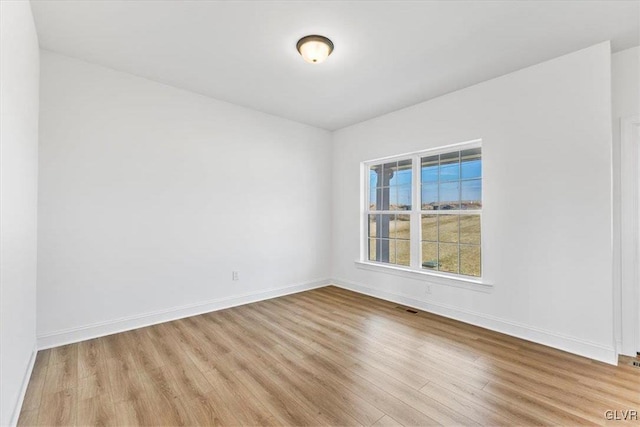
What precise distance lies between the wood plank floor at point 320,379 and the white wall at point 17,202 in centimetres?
35

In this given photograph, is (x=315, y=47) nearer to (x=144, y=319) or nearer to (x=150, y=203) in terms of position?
(x=150, y=203)

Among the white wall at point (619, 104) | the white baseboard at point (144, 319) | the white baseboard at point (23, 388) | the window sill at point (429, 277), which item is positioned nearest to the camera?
the white baseboard at point (23, 388)

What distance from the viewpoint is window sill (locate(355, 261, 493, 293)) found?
3332 millimetres

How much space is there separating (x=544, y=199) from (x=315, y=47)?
2.70 metres

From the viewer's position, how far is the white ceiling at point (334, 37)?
7.20 feet

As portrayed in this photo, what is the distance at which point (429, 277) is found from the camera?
3797 millimetres

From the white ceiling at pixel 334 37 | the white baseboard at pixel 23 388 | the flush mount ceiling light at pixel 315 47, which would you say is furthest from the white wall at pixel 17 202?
the flush mount ceiling light at pixel 315 47

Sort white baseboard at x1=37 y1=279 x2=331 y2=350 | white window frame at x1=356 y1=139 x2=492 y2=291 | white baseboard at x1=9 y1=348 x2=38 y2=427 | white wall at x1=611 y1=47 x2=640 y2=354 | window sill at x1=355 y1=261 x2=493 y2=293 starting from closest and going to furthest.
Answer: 1. white baseboard at x1=9 y1=348 x2=38 y2=427
2. white wall at x1=611 y1=47 x2=640 y2=354
3. white baseboard at x1=37 y1=279 x2=331 y2=350
4. window sill at x1=355 y1=261 x2=493 y2=293
5. white window frame at x1=356 y1=139 x2=492 y2=291

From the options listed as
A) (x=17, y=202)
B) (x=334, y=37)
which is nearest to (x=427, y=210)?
(x=334, y=37)

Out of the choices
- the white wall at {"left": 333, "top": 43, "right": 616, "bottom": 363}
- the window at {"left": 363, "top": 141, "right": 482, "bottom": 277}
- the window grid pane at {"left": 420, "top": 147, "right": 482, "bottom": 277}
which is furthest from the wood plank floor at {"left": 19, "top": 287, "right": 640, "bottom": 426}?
the window at {"left": 363, "top": 141, "right": 482, "bottom": 277}

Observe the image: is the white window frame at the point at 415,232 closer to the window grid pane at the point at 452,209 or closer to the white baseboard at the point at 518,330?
the window grid pane at the point at 452,209

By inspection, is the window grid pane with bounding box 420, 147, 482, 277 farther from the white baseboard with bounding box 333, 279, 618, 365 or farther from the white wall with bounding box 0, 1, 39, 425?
the white wall with bounding box 0, 1, 39, 425

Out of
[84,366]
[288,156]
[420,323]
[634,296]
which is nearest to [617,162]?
[634,296]

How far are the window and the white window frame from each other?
13mm
